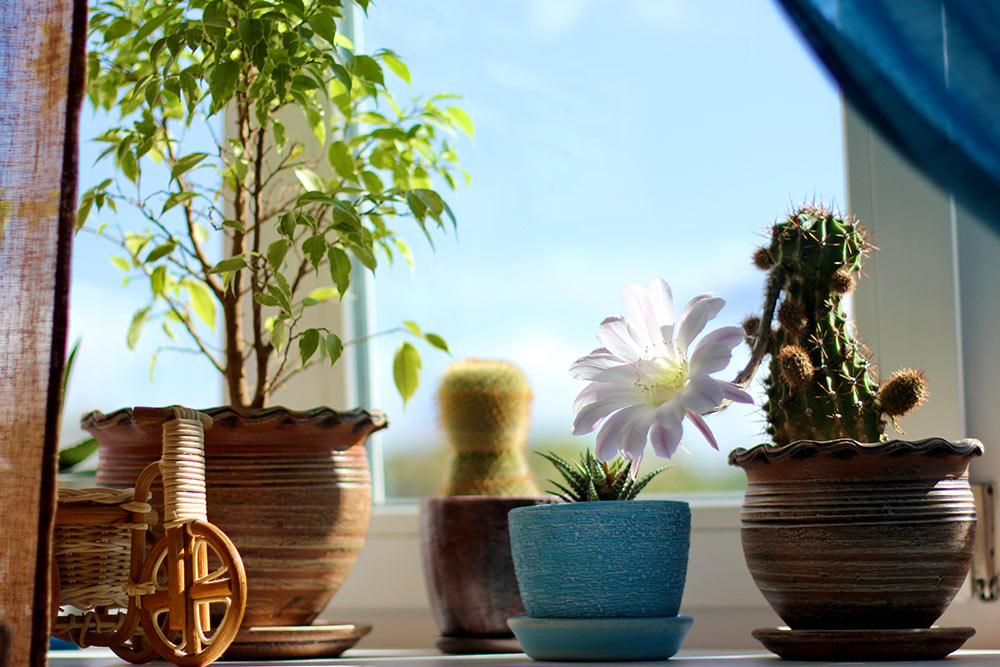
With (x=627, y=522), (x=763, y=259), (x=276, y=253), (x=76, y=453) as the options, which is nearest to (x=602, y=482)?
(x=627, y=522)

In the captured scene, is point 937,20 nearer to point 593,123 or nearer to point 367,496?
point 593,123

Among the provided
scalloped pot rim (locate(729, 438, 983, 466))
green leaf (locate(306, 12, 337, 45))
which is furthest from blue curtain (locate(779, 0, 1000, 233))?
green leaf (locate(306, 12, 337, 45))

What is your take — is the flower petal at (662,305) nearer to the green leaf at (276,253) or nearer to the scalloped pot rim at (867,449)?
the scalloped pot rim at (867,449)

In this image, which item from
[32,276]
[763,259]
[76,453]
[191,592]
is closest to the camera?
[32,276]

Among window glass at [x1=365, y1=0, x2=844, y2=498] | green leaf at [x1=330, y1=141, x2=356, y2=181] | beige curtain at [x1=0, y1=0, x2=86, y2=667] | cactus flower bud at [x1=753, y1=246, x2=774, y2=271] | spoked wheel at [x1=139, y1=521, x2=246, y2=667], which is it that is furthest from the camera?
window glass at [x1=365, y1=0, x2=844, y2=498]

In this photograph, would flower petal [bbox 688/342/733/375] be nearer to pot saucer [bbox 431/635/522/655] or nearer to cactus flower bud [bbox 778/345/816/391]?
cactus flower bud [bbox 778/345/816/391]

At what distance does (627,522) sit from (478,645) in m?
0.30

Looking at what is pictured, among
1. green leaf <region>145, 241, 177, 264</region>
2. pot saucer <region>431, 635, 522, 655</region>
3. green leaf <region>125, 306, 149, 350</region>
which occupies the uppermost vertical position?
green leaf <region>145, 241, 177, 264</region>

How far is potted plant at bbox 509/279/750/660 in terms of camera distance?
0.96 m

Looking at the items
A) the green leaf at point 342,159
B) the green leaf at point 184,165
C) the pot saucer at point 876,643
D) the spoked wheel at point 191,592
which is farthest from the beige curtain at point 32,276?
the pot saucer at point 876,643

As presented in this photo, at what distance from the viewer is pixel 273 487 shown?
106 centimetres

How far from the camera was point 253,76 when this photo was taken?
1.17m

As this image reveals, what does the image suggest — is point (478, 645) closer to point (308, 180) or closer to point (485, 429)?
point (485, 429)

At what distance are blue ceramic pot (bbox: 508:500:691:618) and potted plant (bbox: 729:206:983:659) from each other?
90mm
